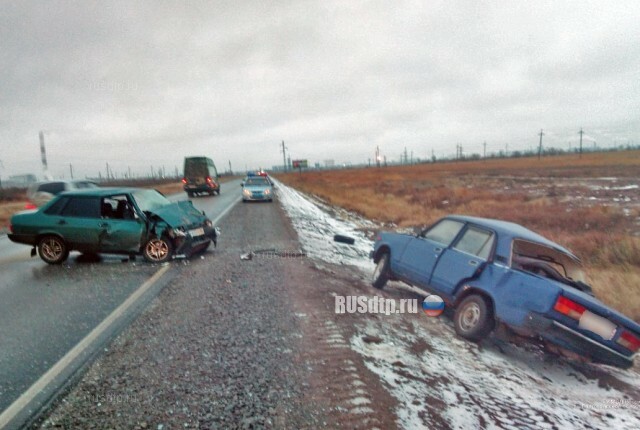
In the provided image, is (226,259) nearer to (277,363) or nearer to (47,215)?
(47,215)

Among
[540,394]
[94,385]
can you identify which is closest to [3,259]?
[94,385]

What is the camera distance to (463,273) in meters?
4.79

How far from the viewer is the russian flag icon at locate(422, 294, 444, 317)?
5.51m

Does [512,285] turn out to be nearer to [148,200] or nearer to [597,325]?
[597,325]

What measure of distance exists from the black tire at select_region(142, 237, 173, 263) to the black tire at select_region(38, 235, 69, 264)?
5.36 ft

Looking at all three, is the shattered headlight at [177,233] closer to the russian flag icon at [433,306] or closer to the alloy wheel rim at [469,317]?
the russian flag icon at [433,306]

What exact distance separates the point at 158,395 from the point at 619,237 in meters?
12.0

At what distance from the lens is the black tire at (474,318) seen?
4336 millimetres

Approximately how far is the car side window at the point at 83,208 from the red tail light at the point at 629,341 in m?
8.59

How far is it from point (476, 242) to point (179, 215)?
→ 6.02m

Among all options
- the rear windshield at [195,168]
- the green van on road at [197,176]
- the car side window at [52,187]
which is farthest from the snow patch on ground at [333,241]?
the rear windshield at [195,168]

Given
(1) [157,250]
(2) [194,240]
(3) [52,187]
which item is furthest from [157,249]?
A: (3) [52,187]

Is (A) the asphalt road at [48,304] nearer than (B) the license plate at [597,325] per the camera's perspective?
Yes

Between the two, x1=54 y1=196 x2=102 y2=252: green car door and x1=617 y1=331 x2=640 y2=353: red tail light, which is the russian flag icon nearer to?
x1=617 y1=331 x2=640 y2=353: red tail light
